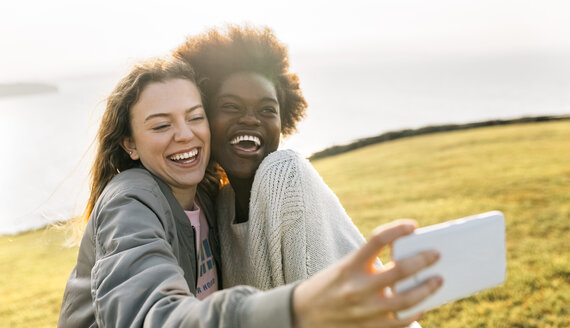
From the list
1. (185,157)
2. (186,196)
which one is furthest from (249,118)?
(186,196)

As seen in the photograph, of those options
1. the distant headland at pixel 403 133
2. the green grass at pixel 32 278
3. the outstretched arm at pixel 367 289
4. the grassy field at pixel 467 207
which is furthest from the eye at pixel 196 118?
the distant headland at pixel 403 133

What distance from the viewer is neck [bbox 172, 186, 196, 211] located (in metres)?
2.44

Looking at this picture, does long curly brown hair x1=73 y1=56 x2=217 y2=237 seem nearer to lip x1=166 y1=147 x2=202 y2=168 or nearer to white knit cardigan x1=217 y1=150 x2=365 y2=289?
lip x1=166 y1=147 x2=202 y2=168

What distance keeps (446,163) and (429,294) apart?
37.0ft

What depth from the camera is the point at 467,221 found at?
995mm

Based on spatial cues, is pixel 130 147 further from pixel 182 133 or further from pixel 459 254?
pixel 459 254

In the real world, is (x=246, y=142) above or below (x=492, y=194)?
above

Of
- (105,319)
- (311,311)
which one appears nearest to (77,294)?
(105,319)

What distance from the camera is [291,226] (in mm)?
2025

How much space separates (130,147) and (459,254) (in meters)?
1.85

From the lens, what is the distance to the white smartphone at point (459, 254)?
2.98 ft

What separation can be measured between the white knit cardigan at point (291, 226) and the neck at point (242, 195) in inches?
8.8

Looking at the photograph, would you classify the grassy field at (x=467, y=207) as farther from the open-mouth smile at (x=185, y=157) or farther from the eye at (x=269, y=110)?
the open-mouth smile at (x=185, y=157)

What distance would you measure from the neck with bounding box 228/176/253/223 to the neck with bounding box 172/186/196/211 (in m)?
0.22
